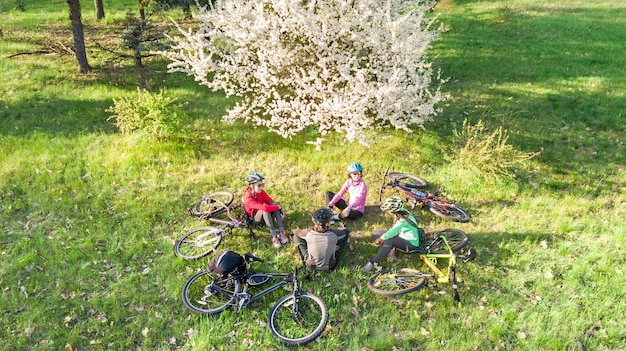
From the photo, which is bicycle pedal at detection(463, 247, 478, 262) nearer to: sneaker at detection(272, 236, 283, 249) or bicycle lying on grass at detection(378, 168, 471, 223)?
bicycle lying on grass at detection(378, 168, 471, 223)

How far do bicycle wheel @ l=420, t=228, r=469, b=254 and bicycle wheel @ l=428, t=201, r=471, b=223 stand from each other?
655 mm

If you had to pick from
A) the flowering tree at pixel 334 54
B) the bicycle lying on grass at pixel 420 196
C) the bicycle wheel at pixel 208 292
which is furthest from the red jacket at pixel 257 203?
the flowering tree at pixel 334 54

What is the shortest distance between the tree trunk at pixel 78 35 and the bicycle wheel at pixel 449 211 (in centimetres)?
1456

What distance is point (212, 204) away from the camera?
9.66m

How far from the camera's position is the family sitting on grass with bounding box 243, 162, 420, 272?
7.61m

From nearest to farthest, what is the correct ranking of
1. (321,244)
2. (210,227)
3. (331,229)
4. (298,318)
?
1. (298,318)
2. (321,244)
3. (331,229)
4. (210,227)

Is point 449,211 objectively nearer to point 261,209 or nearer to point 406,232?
point 406,232

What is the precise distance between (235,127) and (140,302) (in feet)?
22.1

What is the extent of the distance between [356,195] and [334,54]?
4756 millimetres

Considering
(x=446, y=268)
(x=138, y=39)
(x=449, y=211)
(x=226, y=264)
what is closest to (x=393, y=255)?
(x=446, y=268)

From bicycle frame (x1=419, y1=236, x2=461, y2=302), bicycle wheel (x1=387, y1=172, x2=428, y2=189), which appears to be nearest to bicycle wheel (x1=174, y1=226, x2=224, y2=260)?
bicycle frame (x1=419, y1=236, x2=461, y2=302)

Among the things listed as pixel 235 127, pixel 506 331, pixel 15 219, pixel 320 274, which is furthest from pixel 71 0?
pixel 506 331

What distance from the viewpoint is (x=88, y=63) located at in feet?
A: 52.9

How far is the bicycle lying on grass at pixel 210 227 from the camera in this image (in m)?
8.43
